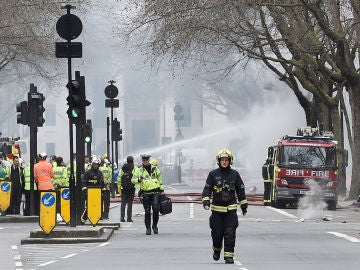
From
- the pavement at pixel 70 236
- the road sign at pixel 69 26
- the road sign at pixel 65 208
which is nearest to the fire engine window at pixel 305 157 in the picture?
the road sign at pixel 65 208

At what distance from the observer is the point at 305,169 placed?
146 feet

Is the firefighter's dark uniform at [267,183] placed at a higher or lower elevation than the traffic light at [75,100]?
lower

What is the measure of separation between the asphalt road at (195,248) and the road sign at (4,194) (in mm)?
2644

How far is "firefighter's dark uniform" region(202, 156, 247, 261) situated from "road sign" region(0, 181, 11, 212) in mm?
15459

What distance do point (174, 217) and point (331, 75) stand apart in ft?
34.1

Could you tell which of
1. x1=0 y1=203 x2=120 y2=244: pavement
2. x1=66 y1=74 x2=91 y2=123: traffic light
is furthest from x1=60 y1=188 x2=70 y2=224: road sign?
x1=66 y1=74 x2=91 y2=123: traffic light

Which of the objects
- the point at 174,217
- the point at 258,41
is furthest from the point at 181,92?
the point at 174,217

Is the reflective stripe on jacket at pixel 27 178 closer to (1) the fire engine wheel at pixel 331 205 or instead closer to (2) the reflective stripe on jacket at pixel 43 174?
(2) the reflective stripe on jacket at pixel 43 174

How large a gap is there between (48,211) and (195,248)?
137 inches

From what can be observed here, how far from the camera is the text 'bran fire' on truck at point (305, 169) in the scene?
44.4 metres

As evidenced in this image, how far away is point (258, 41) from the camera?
49.1 meters

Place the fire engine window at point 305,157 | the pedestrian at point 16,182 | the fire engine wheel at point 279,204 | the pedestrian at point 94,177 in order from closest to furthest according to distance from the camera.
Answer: the pedestrian at point 94,177 → the pedestrian at point 16,182 → the fire engine window at point 305,157 → the fire engine wheel at point 279,204

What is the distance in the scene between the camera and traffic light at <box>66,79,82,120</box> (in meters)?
28.4

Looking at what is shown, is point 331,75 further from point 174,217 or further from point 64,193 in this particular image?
point 64,193
